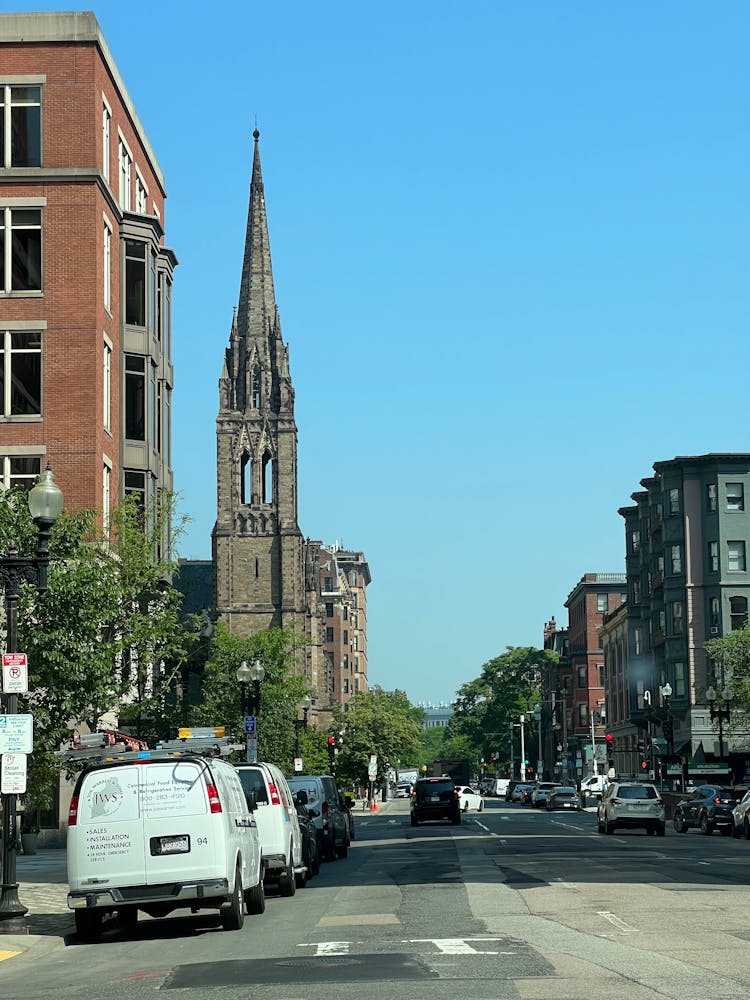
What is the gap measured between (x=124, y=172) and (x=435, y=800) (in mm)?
26196

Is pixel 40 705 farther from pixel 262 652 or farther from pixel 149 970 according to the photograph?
pixel 262 652

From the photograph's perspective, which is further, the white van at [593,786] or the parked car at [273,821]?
the white van at [593,786]

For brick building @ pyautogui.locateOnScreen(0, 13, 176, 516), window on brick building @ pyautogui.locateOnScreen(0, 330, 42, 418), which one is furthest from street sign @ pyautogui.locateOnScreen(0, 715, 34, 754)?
window on brick building @ pyautogui.locateOnScreen(0, 330, 42, 418)

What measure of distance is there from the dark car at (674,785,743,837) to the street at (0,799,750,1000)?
2285 centimetres

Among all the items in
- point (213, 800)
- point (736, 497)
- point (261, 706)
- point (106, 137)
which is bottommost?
point (213, 800)

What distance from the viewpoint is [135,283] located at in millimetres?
52469

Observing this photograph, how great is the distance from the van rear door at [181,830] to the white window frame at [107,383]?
30.6 m

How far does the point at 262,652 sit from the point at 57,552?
194ft

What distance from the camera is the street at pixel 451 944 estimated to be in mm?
12961

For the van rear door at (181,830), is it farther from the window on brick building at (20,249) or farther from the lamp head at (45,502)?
the window on brick building at (20,249)

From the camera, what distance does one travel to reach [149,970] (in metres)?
15.3

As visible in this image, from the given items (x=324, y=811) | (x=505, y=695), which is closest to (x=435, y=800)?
(x=324, y=811)

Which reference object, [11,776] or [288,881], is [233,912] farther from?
[288,881]

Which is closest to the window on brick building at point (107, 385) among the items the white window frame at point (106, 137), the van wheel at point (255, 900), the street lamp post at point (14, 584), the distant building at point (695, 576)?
the white window frame at point (106, 137)
